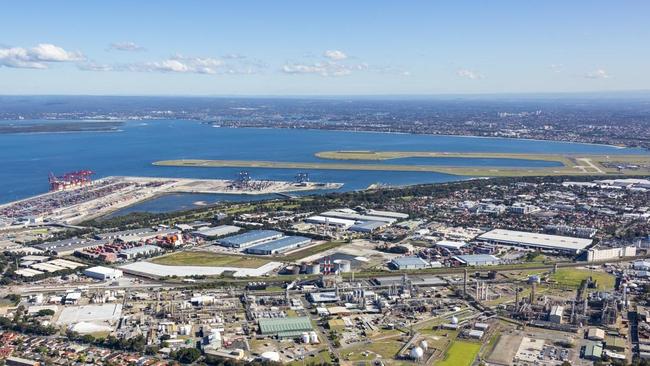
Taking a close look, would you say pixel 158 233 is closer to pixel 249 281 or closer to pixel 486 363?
pixel 249 281

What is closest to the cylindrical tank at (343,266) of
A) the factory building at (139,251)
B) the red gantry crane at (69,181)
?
the factory building at (139,251)

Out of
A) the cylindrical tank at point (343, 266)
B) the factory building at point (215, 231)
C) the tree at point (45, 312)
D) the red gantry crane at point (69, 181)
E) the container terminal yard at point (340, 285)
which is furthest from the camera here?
the red gantry crane at point (69, 181)

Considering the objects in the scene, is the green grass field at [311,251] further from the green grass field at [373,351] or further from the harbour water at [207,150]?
the harbour water at [207,150]

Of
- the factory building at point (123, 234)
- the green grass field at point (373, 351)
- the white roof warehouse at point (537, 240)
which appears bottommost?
the white roof warehouse at point (537, 240)

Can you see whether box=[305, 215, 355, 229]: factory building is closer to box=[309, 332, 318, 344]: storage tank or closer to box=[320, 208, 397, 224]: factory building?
box=[320, 208, 397, 224]: factory building

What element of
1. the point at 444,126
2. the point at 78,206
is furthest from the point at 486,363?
the point at 444,126

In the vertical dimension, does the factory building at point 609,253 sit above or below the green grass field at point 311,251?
above
